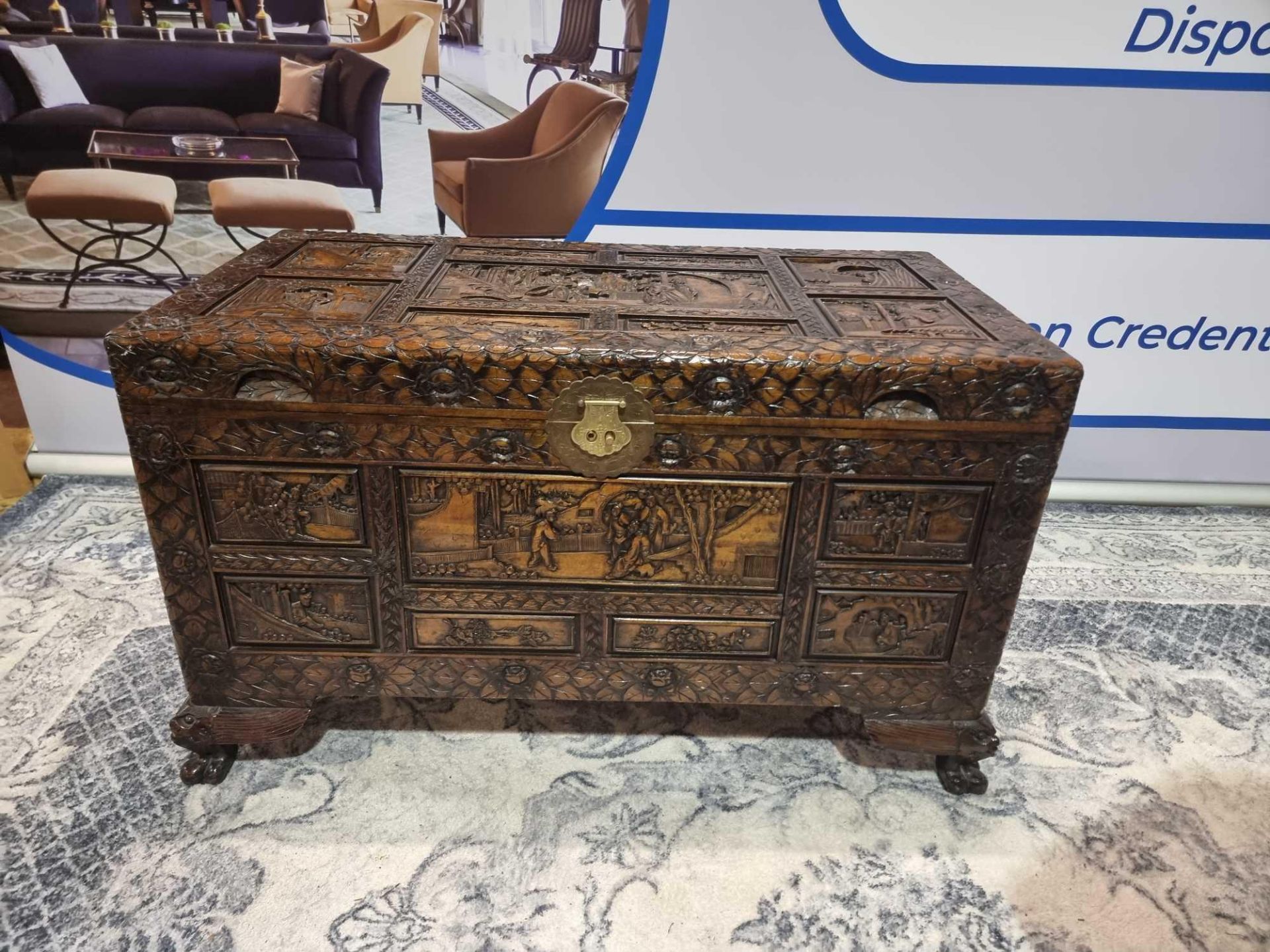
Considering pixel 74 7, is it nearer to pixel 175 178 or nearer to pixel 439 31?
pixel 175 178

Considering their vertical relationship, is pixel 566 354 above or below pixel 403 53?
below

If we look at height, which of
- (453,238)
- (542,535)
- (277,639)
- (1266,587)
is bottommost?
(1266,587)

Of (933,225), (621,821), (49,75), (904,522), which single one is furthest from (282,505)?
(933,225)

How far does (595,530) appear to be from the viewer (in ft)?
4.32

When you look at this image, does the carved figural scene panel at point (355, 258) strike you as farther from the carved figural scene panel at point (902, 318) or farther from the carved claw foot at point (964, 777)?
the carved claw foot at point (964, 777)

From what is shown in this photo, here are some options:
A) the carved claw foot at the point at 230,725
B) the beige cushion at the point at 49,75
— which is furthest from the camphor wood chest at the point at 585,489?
the beige cushion at the point at 49,75

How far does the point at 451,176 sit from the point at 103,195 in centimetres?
81

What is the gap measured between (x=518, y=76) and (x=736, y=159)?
1.77 feet

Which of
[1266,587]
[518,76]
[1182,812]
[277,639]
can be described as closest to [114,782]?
[277,639]

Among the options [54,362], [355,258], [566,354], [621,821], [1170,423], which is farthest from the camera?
[1170,423]

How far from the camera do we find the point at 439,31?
6.41ft

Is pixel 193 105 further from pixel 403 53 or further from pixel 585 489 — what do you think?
pixel 585 489

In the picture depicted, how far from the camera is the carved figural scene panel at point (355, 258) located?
4.91 feet

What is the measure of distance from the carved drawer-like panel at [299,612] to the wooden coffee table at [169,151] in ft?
3.76
